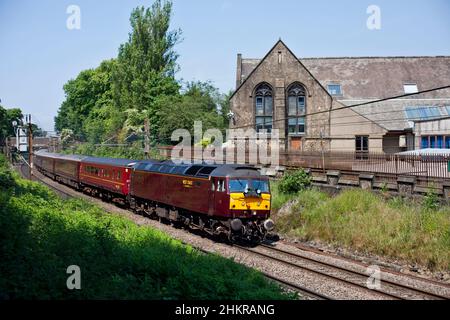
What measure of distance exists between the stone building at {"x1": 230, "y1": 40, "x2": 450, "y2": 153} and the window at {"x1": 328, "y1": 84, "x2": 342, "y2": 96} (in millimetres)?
89

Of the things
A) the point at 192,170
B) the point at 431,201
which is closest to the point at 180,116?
the point at 192,170

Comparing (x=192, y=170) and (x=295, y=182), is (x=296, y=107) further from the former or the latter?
(x=192, y=170)

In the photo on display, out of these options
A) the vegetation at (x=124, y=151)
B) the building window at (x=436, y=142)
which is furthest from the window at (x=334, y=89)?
the vegetation at (x=124, y=151)

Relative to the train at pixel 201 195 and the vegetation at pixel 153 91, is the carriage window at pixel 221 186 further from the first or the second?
the vegetation at pixel 153 91

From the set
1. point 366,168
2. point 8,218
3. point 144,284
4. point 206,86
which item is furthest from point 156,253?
point 206,86

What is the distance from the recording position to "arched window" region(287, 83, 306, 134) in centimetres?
4500

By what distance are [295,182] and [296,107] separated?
20.1m

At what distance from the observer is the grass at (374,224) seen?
57.2ft

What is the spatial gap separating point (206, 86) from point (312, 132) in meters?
24.3

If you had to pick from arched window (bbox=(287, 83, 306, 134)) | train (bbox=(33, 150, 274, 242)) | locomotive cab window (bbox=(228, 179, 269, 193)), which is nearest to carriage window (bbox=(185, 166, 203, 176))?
train (bbox=(33, 150, 274, 242))

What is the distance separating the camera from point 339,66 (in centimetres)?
4806

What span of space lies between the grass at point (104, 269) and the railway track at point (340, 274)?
3.21m

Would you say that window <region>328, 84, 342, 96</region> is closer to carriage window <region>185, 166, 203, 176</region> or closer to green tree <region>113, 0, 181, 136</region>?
green tree <region>113, 0, 181, 136</region>

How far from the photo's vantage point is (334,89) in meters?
46.3
